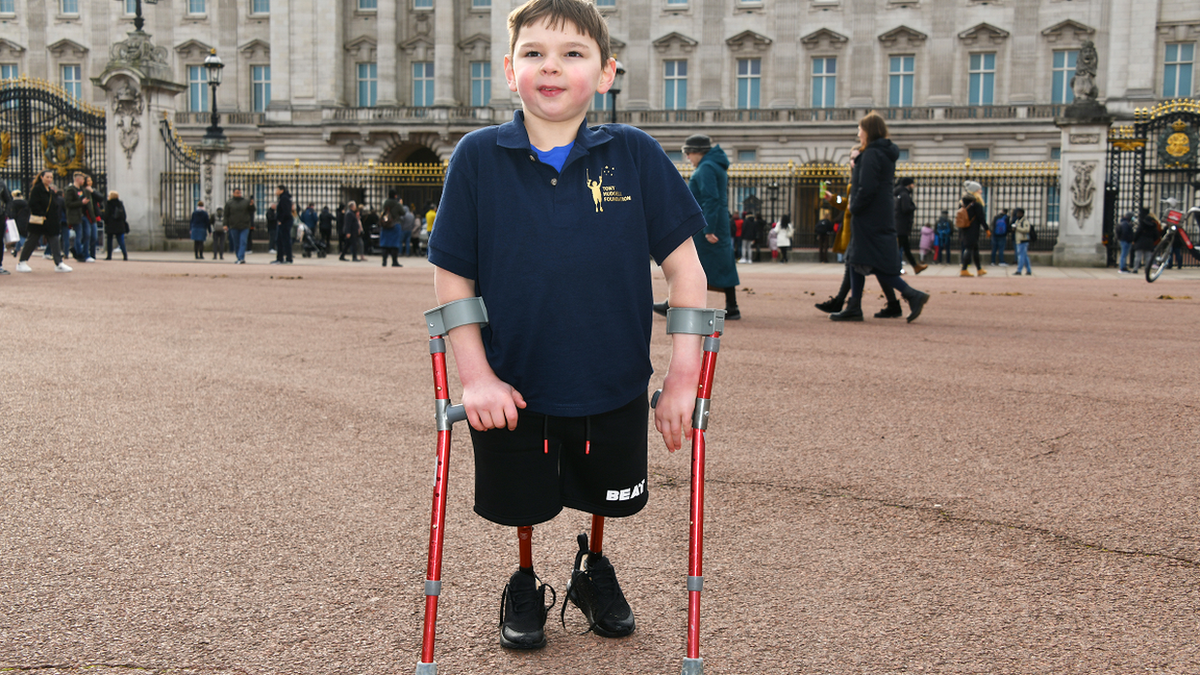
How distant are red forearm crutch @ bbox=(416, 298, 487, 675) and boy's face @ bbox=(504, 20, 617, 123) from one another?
48cm

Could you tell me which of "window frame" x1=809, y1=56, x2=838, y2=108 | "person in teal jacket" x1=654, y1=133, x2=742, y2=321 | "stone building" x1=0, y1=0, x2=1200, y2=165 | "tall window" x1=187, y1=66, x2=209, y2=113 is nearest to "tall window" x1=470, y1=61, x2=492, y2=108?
"stone building" x1=0, y1=0, x2=1200, y2=165

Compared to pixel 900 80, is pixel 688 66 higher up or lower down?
higher up

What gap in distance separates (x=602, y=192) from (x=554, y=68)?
1.00 ft

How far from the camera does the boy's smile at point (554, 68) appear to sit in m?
2.52

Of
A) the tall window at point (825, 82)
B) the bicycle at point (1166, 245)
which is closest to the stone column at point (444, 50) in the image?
the tall window at point (825, 82)

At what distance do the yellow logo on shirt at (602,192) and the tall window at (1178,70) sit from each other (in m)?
44.7

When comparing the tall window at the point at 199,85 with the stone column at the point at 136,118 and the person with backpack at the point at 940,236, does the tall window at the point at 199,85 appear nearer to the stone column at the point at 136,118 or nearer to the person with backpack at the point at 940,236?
the stone column at the point at 136,118

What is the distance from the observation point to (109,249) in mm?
23516

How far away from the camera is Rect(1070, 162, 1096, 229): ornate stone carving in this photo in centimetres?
2333

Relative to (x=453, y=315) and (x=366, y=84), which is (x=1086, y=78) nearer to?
(x=453, y=315)

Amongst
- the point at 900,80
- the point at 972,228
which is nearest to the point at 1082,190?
the point at 972,228

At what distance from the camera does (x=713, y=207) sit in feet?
31.1

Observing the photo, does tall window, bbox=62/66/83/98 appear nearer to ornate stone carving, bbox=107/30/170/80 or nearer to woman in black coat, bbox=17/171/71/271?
ornate stone carving, bbox=107/30/170/80

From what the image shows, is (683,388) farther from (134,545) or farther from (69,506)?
(69,506)
